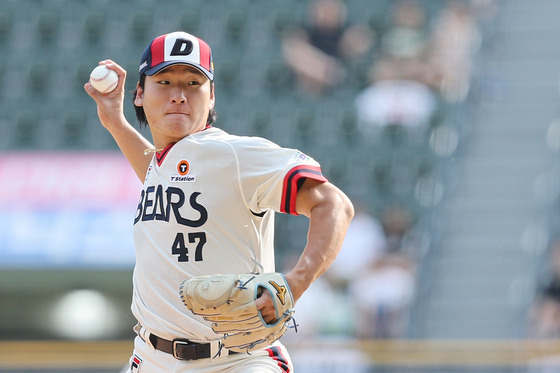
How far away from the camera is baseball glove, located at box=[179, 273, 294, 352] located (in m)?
3.10

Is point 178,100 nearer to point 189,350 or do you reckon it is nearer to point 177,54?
point 177,54

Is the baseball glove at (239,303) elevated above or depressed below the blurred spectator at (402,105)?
below

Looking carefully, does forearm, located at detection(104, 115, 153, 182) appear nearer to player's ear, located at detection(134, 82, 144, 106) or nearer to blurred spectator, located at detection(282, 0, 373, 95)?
player's ear, located at detection(134, 82, 144, 106)

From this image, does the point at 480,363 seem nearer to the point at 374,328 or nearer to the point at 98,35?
the point at 374,328

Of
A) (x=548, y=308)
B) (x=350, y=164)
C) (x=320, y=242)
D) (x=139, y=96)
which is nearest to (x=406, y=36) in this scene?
(x=350, y=164)

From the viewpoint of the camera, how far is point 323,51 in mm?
10773

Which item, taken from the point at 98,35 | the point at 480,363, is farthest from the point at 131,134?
the point at 98,35

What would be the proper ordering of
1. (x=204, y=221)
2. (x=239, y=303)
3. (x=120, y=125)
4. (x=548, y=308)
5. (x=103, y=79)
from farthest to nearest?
(x=548, y=308), (x=120, y=125), (x=103, y=79), (x=204, y=221), (x=239, y=303)

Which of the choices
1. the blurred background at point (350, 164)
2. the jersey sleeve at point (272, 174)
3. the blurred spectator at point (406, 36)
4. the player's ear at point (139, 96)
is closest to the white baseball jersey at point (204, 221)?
the jersey sleeve at point (272, 174)

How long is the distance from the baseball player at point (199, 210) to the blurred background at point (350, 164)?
14.7 ft

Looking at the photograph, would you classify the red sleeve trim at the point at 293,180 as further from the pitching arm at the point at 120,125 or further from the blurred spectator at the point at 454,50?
the blurred spectator at the point at 454,50

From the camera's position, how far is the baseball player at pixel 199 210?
3340 millimetres

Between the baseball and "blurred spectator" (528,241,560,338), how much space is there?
483 centimetres

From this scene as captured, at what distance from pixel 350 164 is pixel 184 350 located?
6873 mm
